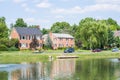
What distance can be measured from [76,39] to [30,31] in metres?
30.7

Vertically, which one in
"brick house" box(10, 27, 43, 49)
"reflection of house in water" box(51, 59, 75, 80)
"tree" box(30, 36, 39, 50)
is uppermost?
"brick house" box(10, 27, 43, 49)

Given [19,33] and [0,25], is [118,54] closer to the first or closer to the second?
[0,25]

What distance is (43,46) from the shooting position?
145 meters

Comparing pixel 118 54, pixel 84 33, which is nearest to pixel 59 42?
pixel 84 33

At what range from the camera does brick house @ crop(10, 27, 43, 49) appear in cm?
13712

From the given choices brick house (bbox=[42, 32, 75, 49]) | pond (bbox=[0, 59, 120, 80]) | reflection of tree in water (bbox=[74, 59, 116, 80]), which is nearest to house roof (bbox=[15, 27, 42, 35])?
brick house (bbox=[42, 32, 75, 49])

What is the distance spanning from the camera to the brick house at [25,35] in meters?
137

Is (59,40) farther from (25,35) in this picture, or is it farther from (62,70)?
(62,70)

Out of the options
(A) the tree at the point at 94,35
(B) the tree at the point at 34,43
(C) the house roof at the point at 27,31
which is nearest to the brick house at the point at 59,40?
(C) the house roof at the point at 27,31

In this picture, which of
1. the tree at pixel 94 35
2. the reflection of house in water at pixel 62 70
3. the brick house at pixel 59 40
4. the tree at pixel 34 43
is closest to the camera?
the reflection of house in water at pixel 62 70

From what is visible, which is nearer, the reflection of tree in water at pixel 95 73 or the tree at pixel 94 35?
the reflection of tree in water at pixel 95 73

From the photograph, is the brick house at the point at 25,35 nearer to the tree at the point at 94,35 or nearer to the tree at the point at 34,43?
the tree at the point at 34,43

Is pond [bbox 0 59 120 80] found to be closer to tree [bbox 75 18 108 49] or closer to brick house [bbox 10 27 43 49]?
tree [bbox 75 18 108 49]

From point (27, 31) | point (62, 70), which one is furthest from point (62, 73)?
point (27, 31)
